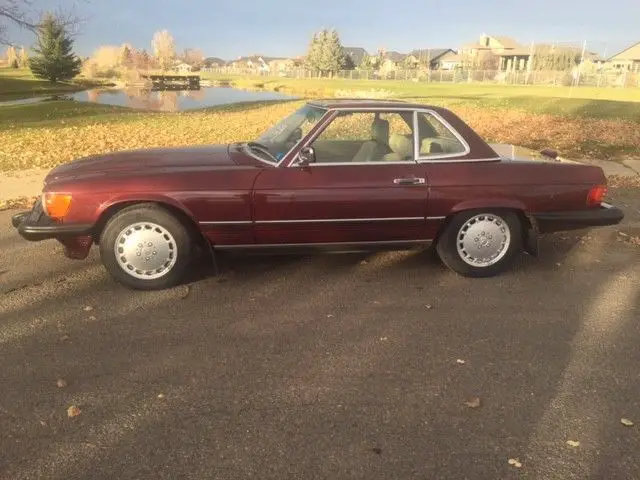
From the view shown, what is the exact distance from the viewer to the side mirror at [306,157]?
4.34 meters

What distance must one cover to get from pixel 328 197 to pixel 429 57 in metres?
116

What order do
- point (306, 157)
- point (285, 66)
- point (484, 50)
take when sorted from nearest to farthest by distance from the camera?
1. point (306, 157)
2. point (484, 50)
3. point (285, 66)

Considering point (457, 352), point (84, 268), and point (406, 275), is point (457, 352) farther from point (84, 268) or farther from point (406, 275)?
point (84, 268)

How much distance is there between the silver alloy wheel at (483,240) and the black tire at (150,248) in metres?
2.25

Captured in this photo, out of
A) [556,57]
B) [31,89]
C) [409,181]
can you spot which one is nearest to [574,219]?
[409,181]

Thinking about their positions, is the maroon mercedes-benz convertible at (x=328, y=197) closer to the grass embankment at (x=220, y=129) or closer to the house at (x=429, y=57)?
the grass embankment at (x=220, y=129)

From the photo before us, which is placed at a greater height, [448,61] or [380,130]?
[448,61]

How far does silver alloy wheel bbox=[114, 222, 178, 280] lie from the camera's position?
14.0 feet

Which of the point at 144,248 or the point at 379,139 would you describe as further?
the point at 379,139

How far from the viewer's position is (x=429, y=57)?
112m

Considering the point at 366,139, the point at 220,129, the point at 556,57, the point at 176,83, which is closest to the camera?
the point at 366,139

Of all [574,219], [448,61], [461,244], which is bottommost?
[461,244]

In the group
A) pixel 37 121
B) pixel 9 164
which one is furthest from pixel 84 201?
pixel 37 121

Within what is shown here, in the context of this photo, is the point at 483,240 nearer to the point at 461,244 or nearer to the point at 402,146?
the point at 461,244
